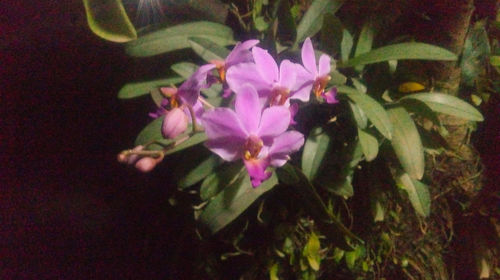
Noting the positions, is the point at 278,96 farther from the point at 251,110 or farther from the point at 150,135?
the point at 150,135

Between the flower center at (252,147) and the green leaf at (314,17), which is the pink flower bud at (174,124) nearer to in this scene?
the flower center at (252,147)

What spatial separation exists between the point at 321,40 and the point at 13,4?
0.58 meters

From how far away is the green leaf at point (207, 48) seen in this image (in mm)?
722

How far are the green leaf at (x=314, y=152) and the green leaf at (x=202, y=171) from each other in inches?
6.0

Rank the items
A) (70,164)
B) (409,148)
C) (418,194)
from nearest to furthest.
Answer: (409,148)
(418,194)
(70,164)

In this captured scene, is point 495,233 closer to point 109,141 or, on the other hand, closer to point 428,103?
point 428,103

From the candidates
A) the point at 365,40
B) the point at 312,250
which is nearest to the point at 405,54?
the point at 365,40

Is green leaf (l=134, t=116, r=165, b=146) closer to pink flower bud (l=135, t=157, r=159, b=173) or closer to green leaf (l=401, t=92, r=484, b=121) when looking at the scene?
pink flower bud (l=135, t=157, r=159, b=173)

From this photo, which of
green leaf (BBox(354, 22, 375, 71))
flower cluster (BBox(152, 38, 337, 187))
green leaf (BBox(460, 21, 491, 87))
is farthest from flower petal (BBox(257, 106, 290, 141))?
green leaf (BBox(460, 21, 491, 87))

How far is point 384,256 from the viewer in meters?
1.01

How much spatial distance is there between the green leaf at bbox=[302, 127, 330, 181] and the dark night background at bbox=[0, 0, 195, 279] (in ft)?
1.04

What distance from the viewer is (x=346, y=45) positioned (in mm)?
782

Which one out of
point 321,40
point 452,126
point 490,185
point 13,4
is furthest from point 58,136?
point 490,185

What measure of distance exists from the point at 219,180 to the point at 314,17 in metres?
0.36
